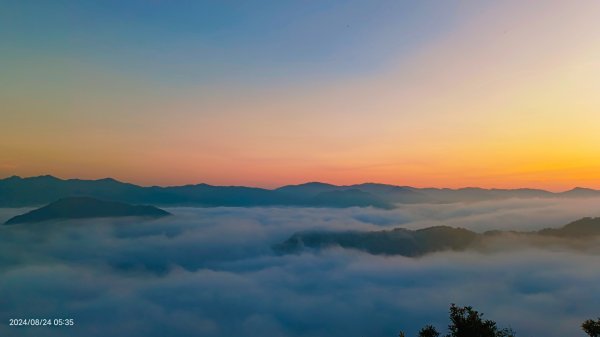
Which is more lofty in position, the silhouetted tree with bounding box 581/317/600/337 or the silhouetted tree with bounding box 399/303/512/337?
the silhouetted tree with bounding box 581/317/600/337

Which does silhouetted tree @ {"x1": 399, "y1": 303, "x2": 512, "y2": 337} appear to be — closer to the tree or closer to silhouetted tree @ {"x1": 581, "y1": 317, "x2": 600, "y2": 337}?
the tree

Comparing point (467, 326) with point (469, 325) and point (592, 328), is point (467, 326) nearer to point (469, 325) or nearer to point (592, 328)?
point (469, 325)

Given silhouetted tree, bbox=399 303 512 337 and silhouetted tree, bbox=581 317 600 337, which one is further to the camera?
silhouetted tree, bbox=399 303 512 337

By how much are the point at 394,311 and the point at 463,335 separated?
177 m

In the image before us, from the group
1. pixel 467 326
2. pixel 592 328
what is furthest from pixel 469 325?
pixel 592 328

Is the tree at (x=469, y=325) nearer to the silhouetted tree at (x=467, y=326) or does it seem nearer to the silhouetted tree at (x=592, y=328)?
the silhouetted tree at (x=467, y=326)

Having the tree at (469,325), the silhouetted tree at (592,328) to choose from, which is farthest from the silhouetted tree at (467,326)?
the silhouetted tree at (592,328)

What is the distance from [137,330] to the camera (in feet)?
538

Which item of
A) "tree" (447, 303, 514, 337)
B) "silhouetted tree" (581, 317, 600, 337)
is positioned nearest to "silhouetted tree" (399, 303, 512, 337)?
"tree" (447, 303, 514, 337)

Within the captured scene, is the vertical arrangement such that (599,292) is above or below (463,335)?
below

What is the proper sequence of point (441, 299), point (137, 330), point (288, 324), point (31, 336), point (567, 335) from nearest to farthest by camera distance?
point (567, 335)
point (31, 336)
point (137, 330)
point (288, 324)
point (441, 299)

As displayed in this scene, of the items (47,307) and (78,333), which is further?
(47,307)

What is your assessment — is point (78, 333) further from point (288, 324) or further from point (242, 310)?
point (288, 324)

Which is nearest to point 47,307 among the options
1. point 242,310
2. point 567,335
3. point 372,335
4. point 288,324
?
point 242,310
